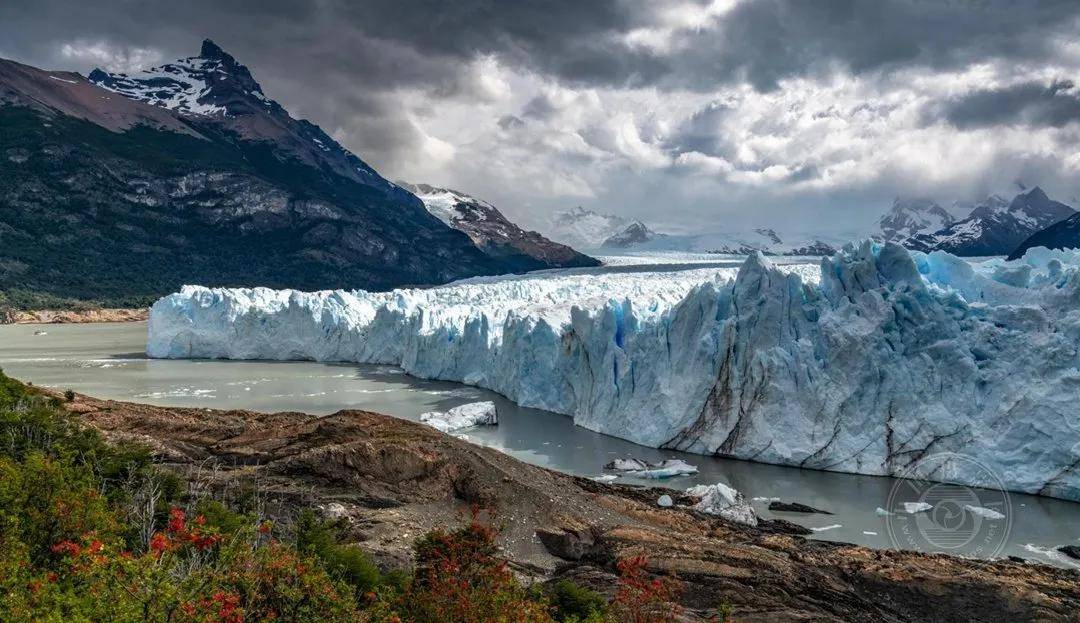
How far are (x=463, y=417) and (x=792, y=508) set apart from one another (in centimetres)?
1131

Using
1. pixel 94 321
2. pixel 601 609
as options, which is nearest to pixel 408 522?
pixel 601 609

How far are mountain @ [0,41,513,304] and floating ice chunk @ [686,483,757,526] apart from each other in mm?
72784

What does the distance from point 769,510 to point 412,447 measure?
7.14m

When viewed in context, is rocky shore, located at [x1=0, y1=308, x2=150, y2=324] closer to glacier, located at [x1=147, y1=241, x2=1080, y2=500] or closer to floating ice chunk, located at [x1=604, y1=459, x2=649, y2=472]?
glacier, located at [x1=147, y1=241, x2=1080, y2=500]

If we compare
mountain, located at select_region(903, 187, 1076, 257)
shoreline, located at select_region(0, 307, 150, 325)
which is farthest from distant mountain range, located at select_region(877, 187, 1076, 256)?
shoreline, located at select_region(0, 307, 150, 325)

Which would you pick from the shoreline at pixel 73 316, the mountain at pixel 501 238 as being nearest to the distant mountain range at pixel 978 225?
the mountain at pixel 501 238

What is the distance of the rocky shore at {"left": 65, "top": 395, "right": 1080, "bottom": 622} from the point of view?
31.6 feet

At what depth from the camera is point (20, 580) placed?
Result: 17.9 ft

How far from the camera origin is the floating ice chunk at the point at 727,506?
534 inches

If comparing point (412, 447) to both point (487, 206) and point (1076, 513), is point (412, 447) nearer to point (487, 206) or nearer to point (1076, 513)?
point (1076, 513)

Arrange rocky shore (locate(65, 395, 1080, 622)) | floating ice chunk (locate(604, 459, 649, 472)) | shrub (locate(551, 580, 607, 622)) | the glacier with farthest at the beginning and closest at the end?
floating ice chunk (locate(604, 459, 649, 472))
the glacier
rocky shore (locate(65, 395, 1080, 622))
shrub (locate(551, 580, 607, 622))

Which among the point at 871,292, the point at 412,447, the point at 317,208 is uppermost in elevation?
the point at 317,208

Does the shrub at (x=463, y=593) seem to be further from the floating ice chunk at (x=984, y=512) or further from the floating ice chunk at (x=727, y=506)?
the floating ice chunk at (x=984, y=512)

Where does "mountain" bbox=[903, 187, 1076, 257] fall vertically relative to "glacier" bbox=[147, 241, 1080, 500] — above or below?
above
